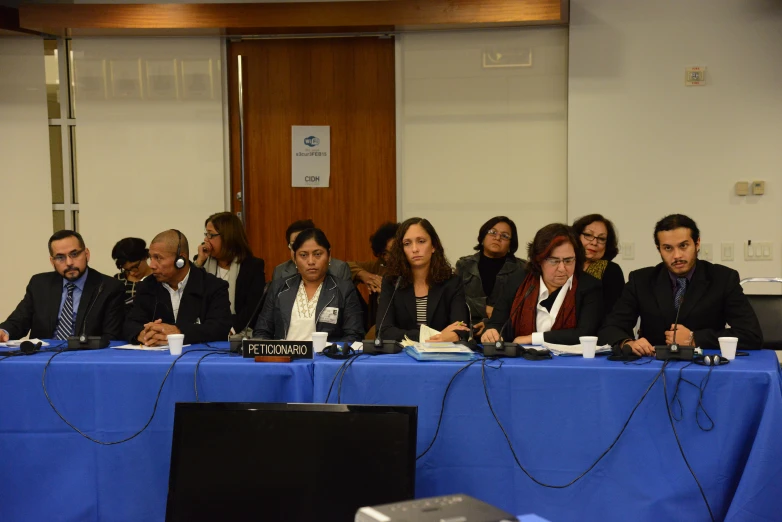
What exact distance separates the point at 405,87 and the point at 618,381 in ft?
10.5

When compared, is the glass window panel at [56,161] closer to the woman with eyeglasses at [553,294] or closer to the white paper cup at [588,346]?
the woman with eyeglasses at [553,294]

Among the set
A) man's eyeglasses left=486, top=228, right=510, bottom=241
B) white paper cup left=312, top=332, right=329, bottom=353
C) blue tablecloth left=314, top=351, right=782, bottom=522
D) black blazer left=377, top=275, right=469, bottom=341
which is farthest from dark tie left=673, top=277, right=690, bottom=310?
white paper cup left=312, top=332, right=329, bottom=353

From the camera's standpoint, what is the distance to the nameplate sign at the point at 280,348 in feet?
9.41

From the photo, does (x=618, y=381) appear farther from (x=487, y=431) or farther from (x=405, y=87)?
(x=405, y=87)

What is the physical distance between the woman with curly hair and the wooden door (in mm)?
1903

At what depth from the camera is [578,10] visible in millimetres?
5094

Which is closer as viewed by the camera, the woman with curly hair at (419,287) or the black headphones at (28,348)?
the black headphones at (28,348)

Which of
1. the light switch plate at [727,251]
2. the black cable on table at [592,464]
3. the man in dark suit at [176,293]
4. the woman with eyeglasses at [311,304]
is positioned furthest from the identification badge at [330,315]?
the light switch plate at [727,251]

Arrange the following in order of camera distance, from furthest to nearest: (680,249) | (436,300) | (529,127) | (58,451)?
(529,127) → (436,300) → (680,249) → (58,451)

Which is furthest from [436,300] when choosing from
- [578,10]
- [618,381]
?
[578,10]

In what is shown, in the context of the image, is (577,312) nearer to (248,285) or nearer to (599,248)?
(599,248)

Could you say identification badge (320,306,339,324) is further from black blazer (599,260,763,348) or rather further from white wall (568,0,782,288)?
white wall (568,0,782,288)

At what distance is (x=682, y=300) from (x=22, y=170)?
4.52 metres

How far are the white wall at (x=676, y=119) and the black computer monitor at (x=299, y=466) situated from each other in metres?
3.32
